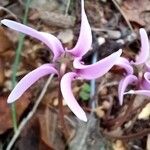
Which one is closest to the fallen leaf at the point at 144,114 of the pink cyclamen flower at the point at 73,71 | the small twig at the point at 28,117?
the small twig at the point at 28,117

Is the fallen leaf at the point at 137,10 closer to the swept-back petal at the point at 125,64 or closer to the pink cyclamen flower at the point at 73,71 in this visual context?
the swept-back petal at the point at 125,64

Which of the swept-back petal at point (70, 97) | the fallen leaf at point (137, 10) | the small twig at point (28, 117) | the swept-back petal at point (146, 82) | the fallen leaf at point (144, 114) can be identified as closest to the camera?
the swept-back petal at point (70, 97)

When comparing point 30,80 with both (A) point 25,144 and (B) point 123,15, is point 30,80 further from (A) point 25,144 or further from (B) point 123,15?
(B) point 123,15

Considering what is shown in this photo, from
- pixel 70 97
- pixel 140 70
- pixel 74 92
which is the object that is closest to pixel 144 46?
pixel 140 70

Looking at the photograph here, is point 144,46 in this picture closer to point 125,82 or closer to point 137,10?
point 125,82

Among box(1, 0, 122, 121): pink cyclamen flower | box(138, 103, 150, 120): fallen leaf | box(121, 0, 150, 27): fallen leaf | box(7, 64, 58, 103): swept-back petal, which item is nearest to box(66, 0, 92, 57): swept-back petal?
box(1, 0, 122, 121): pink cyclamen flower

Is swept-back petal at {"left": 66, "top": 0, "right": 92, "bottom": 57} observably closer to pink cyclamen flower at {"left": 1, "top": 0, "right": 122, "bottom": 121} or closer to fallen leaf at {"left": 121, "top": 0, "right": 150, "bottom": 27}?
pink cyclamen flower at {"left": 1, "top": 0, "right": 122, "bottom": 121}

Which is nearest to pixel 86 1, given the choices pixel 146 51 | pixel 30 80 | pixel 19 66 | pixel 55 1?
pixel 55 1
